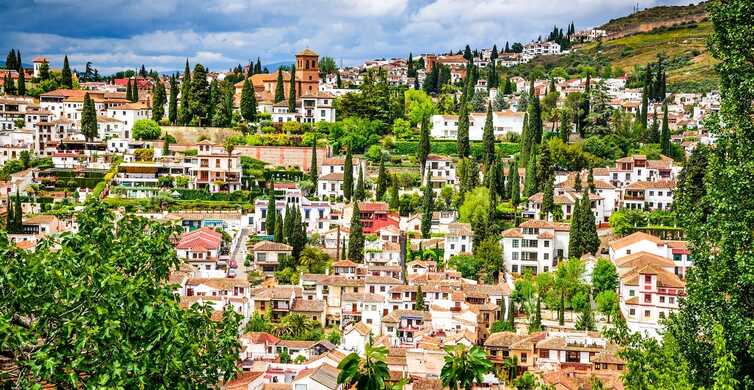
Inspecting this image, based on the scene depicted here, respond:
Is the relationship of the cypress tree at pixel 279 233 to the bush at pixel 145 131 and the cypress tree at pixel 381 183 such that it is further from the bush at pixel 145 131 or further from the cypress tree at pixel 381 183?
the bush at pixel 145 131

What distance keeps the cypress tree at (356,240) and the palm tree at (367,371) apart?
93.4 feet

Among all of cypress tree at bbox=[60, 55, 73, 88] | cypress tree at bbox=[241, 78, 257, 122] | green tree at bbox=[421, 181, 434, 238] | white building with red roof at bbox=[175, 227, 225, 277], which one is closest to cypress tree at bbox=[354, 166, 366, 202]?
green tree at bbox=[421, 181, 434, 238]

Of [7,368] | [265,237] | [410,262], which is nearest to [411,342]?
[410,262]

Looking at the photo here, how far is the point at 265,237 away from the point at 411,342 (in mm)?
11270

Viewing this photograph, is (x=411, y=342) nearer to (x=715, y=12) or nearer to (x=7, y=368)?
(x=715, y=12)

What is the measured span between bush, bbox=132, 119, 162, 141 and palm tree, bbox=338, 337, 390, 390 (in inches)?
1734

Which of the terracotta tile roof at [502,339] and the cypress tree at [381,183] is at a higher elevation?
the cypress tree at [381,183]

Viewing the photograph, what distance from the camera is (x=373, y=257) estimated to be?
37.2 meters

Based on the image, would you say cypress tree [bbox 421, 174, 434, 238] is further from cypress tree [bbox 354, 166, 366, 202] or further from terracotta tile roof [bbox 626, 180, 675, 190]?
terracotta tile roof [bbox 626, 180, 675, 190]

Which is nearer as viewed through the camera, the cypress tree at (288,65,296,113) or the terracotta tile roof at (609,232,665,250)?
the terracotta tile roof at (609,232,665,250)

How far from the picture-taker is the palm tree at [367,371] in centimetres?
851

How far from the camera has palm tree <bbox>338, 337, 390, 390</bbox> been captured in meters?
8.51

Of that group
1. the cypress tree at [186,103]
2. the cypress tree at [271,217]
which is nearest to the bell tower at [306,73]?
the cypress tree at [186,103]

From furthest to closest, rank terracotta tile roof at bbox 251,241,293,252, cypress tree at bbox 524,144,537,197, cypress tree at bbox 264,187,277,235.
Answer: cypress tree at bbox 524,144,537,197 < cypress tree at bbox 264,187,277,235 < terracotta tile roof at bbox 251,241,293,252
